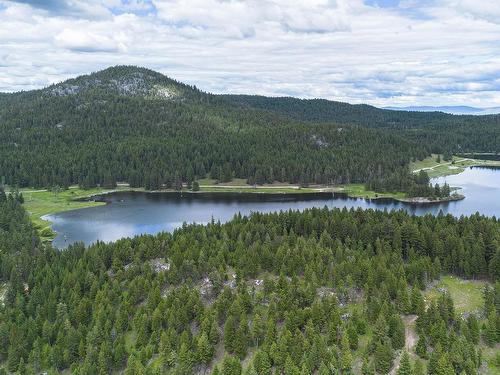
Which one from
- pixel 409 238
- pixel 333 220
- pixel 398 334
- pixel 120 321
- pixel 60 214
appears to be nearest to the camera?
pixel 398 334

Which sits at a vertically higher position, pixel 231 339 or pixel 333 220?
Result: pixel 333 220

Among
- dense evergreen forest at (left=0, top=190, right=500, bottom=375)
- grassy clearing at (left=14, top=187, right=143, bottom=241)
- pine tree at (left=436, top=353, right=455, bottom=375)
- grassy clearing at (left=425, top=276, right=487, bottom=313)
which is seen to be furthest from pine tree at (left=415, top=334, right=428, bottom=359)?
grassy clearing at (left=14, top=187, right=143, bottom=241)

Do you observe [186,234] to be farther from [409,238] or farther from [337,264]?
[409,238]

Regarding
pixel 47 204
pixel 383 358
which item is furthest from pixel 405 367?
pixel 47 204

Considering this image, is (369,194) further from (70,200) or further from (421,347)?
(421,347)

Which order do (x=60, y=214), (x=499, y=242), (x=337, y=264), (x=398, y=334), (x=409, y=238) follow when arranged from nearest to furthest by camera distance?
(x=398, y=334) → (x=337, y=264) → (x=499, y=242) → (x=409, y=238) → (x=60, y=214)

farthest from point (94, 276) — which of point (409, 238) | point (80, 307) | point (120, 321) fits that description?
point (409, 238)

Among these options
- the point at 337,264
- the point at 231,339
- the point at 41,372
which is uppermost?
the point at 337,264
